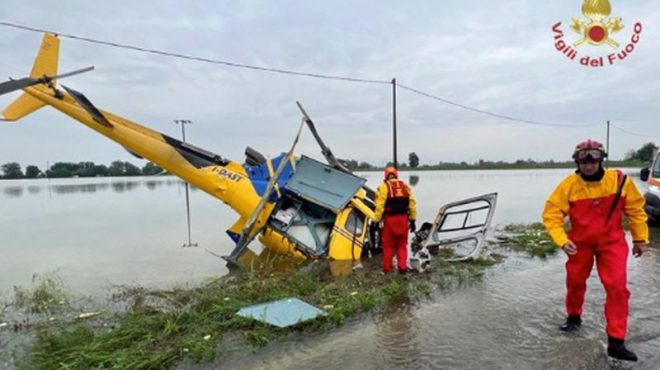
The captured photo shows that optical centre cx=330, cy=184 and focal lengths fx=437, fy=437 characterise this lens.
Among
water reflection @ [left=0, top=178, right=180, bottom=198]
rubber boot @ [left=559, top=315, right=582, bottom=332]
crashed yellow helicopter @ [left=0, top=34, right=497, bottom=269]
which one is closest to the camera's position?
rubber boot @ [left=559, top=315, right=582, bottom=332]

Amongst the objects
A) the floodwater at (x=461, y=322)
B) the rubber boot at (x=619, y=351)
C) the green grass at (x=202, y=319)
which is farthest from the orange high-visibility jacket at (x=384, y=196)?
the rubber boot at (x=619, y=351)

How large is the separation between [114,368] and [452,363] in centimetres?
277

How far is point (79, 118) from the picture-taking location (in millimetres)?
9773

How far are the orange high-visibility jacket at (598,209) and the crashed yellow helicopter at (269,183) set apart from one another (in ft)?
15.4

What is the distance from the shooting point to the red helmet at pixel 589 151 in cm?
364

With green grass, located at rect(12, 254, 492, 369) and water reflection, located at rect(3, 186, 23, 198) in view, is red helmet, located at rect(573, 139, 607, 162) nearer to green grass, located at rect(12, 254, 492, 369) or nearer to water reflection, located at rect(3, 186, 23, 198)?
green grass, located at rect(12, 254, 492, 369)

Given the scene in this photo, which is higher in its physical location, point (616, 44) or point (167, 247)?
point (616, 44)

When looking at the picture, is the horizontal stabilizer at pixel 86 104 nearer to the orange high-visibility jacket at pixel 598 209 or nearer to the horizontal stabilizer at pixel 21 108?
the horizontal stabilizer at pixel 21 108

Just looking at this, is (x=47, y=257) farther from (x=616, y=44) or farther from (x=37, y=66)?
(x=616, y=44)

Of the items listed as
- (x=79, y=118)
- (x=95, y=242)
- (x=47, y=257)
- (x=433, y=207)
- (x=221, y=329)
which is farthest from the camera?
(x=433, y=207)

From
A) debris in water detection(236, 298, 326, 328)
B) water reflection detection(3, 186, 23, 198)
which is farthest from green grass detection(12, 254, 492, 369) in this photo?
water reflection detection(3, 186, 23, 198)

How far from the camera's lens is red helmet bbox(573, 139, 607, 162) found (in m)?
3.64

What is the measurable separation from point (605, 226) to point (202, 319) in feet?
13.4

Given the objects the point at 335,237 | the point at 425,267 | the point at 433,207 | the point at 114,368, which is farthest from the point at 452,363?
the point at 433,207
